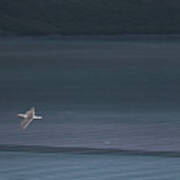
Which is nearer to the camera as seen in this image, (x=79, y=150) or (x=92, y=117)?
(x=79, y=150)

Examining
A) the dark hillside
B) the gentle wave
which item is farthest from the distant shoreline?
the gentle wave

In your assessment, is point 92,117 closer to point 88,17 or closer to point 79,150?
point 79,150

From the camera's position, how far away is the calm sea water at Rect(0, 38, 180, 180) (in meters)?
8.30

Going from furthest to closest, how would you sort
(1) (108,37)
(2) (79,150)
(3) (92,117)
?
1. (1) (108,37)
2. (3) (92,117)
3. (2) (79,150)

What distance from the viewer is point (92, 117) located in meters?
12.5

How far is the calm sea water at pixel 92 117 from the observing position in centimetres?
830

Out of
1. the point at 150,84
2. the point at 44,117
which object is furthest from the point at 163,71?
the point at 44,117

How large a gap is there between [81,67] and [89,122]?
12.1 m

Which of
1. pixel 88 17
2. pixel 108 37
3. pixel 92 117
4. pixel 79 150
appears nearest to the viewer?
pixel 79 150

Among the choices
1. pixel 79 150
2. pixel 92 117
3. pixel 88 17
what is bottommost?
pixel 79 150

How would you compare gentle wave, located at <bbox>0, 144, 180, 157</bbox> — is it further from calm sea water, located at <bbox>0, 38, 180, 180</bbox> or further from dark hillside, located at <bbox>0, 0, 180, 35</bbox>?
dark hillside, located at <bbox>0, 0, 180, 35</bbox>

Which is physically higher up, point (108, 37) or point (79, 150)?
point (108, 37)

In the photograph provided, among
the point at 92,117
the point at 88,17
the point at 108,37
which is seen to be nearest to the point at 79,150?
the point at 92,117

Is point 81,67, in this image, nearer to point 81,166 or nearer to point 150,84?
point 150,84
